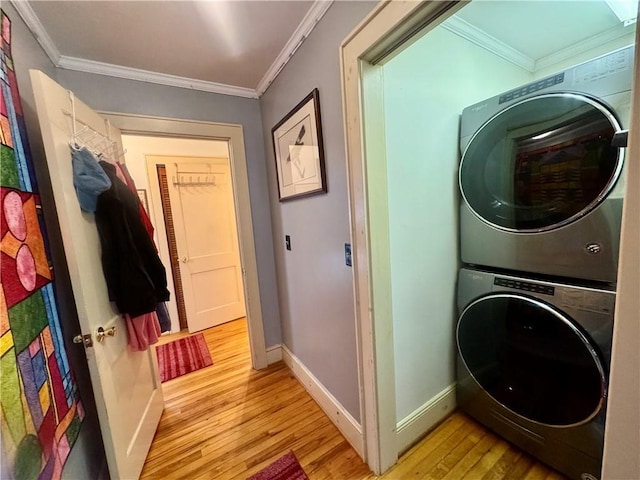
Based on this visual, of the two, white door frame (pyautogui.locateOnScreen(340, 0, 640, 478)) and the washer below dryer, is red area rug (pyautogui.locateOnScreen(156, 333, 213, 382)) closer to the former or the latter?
white door frame (pyautogui.locateOnScreen(340, 0, 640, 478))

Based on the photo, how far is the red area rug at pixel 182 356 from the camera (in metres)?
2.15

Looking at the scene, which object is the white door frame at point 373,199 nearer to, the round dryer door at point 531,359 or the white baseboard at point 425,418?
the white baseboard at point 425,418

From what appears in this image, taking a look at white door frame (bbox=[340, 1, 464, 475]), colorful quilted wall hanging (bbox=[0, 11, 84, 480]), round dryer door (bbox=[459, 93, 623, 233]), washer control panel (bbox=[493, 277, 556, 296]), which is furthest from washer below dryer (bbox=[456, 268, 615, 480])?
colorful quilted wall hanging (bbox=[0, 11, 84, 480])

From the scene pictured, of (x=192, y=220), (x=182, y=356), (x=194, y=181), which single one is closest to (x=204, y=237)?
(x=192, y=220)

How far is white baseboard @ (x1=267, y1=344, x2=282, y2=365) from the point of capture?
2141mm

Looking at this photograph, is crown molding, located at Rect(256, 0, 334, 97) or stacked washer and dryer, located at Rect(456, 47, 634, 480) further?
crown molding, located at Rect(256, 0, 334, 97)

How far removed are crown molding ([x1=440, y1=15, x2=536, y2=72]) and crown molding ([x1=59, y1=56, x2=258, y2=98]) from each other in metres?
1.30

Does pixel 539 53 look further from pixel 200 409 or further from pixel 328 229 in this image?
pixel 200 409

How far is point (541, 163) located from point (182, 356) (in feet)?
9.66

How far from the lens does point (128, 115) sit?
4.98 ft

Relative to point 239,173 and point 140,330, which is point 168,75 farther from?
point 140,330

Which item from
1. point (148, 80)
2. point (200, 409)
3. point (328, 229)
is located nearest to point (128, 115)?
point (148, 80)

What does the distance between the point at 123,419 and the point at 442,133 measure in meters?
2.04

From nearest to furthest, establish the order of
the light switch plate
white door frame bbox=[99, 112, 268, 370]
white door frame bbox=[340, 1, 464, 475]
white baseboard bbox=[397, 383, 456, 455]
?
white door frame bbox=[340, 1, 464, 475], the light switch plate, white baseboard bbox=[397, 383, 456, 455], white door frame bbox=[99, 112, 268, 370]
